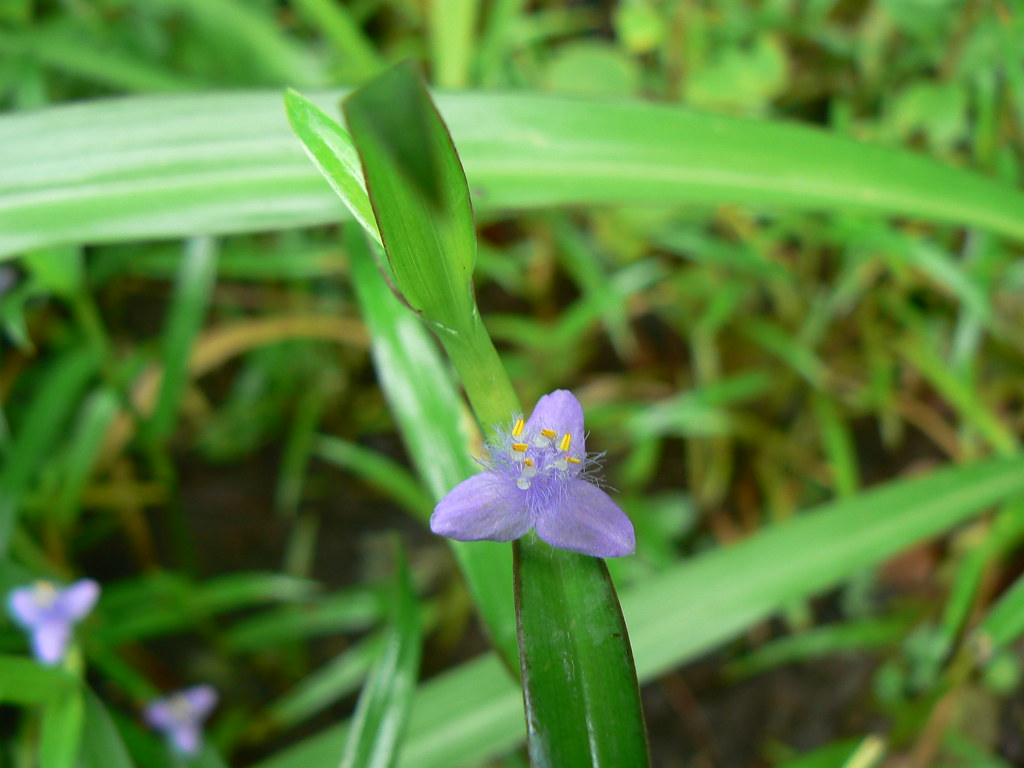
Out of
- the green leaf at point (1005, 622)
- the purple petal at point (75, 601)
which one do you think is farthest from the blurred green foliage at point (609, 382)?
the purple petal at point (75, 601)

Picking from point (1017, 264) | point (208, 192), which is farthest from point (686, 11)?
point (208, 192)

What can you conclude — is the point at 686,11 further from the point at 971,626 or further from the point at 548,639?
the point at 548,639

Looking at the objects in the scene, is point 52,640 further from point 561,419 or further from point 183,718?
point 561,419

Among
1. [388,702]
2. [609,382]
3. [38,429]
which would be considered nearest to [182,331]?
[38,429]

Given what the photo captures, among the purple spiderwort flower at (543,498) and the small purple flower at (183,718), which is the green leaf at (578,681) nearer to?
the purple spiderwort flower at (543,498)

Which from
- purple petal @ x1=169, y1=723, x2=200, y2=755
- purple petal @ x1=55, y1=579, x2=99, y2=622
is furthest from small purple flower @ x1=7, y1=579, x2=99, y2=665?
purple petal @ x1=169, y1=723, x2=200, y2=755

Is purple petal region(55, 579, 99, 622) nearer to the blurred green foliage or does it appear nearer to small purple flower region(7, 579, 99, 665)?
small purple flower region(7, 579, 99, 665)

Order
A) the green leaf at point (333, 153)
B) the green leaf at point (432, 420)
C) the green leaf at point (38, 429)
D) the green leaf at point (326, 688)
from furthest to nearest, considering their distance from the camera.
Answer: the green leaf at point (326, 688) < the green leaf at point (38, 429) < the green leaf at point (432, 420) < the green leaf at point (333, 153)
